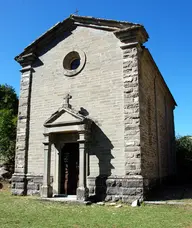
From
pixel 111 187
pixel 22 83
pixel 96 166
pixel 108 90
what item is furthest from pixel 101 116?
pixel 22 83

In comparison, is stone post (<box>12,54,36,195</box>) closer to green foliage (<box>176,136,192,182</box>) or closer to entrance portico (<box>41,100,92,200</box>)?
entrance portico (<box>41,100,92,200</box>)

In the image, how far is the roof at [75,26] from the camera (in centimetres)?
1111

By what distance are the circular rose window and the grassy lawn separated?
616 centimetres

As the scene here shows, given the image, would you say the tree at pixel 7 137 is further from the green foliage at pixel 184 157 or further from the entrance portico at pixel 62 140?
the green foliage at pixel 184 157

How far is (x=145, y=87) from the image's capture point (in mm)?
11648

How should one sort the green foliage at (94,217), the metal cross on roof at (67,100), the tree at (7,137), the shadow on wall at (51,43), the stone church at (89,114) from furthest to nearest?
the tree at (7,137) → the shadow on wall at (51,43) → the metal cross on roof at (67,100) → the stone church at (89,114) → the green foliage at (94,217)

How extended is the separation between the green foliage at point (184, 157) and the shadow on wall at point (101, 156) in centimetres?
1085

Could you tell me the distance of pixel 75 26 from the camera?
506 inches

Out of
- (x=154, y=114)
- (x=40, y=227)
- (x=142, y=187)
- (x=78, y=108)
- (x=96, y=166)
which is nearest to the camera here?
(x=40, y=227)

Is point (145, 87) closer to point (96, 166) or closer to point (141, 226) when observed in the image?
point (96, 166)

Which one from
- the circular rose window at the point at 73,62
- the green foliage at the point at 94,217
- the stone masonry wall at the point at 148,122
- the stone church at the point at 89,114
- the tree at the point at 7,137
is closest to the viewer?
the green foliage at the point at 94,217

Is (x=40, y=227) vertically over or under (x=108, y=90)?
under

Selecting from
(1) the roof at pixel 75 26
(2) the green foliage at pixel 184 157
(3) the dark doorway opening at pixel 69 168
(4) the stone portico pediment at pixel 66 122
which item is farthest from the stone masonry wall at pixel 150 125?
(2) the green foliage at pixel 184 157

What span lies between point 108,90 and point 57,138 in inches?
127
